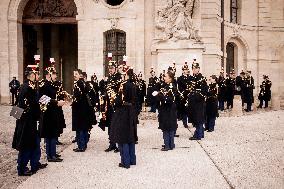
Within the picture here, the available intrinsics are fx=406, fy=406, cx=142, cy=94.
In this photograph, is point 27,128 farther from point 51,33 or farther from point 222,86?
point 51,33

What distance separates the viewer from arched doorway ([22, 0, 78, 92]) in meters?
23.5

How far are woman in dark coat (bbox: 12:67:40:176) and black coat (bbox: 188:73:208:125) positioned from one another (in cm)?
524

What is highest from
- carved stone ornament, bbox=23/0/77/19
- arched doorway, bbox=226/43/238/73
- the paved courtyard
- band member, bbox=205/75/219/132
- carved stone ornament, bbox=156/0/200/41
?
carved stone ornament, bbox=23/0/77/19

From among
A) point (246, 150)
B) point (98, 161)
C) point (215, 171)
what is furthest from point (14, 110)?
point (246, 150)

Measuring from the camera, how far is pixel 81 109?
992cm

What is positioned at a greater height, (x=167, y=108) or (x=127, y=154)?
(x=167, y=108)

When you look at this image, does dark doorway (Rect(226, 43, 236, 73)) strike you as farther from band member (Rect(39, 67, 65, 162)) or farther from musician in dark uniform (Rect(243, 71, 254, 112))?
band member (Rect(39, 67, 65, 162))

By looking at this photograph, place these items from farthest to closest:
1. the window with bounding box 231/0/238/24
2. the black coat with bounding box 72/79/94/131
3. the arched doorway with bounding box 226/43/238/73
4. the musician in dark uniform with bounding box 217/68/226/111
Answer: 1. the window with bounding box 231/0/238/24
2. the arched doorway with bounding box 226/43/238/73
3. the musician in dark uniform with bounding box 217/68/226/111
4. the black coat with bounding box 72/79/94/131

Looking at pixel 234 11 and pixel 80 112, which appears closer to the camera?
pixel 80 112

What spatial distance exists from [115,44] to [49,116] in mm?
14320

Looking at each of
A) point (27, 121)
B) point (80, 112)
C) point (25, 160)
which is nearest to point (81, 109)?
point (80, 112)

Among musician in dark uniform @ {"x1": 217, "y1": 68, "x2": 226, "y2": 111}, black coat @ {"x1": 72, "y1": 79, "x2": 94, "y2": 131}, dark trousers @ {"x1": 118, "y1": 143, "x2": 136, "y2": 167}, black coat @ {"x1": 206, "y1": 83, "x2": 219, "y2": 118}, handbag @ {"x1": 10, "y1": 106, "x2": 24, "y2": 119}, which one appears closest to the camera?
handbag @ {"x1": 10, "y1": 106, "x2": 24, "y2": 119}

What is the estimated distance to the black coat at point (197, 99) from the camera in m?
11.7

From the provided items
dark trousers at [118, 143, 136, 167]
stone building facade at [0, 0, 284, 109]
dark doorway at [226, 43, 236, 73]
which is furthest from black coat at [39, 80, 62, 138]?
dark doorway at [226, 43, 236, 73]
